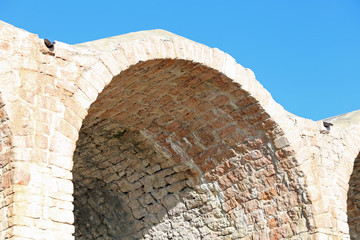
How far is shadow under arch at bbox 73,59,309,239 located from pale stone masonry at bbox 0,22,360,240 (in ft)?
0.04

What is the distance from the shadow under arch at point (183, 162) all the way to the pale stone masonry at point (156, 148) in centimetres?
1

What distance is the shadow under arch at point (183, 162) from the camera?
6047 millimetres

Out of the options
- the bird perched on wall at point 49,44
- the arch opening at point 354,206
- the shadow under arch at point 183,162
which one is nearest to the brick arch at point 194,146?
the shadow under arch at point 183,162

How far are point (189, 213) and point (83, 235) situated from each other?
179 cm

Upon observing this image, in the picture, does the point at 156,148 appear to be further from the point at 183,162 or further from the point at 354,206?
the point at 354,206

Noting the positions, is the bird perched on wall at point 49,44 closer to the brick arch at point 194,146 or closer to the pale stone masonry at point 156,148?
the pale stone masonry at point 156,148

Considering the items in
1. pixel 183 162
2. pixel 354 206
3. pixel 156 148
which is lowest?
pixel 354 206

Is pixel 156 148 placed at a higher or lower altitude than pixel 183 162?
higher

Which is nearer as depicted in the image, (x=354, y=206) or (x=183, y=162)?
(x=183, y=162)

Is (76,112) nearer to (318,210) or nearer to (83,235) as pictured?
(318,210)

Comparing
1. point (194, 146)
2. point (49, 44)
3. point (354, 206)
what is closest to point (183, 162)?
point (194, 146)

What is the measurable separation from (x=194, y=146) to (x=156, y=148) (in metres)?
0.48

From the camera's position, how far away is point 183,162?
6.91 m

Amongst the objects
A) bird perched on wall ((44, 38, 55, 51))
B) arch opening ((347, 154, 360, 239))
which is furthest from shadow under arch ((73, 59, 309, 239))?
arch opening ((347, 154, 360, 239))
